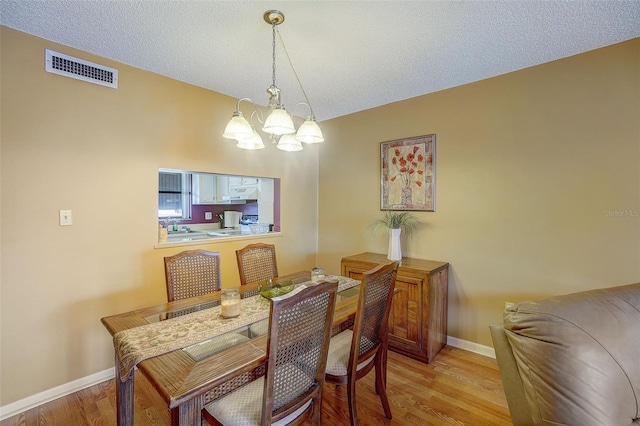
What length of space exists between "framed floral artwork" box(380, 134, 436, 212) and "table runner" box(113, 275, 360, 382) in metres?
1.97

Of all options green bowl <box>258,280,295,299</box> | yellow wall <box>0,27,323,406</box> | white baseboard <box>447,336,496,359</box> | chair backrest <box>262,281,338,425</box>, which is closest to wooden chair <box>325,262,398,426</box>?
chair backrest <box>262,281,338,425</box>

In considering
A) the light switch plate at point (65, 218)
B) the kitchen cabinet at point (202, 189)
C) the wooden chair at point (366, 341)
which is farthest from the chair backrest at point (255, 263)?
the kitchen cabinet at point (202, 189)

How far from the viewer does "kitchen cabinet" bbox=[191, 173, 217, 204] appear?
455 cm

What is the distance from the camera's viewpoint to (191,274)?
6.57 feet

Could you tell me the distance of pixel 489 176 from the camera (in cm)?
254

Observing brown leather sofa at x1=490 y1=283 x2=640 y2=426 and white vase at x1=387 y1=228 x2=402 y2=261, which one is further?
white vase at x1=387 y1=228 x2=402 y2=261

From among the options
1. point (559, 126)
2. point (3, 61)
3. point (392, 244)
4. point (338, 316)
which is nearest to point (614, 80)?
point (559, 126)

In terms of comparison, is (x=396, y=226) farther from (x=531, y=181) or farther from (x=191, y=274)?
(x=191, y=274)

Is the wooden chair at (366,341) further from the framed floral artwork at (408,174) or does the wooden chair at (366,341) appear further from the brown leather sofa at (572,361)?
the framed floral artwork at (408,174)

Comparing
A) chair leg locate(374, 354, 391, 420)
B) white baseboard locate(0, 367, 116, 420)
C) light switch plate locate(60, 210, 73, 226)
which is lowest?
white baseboard locate(0, 367, 116, 420)

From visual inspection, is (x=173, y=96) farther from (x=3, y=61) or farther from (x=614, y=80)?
(x=614, y=80)

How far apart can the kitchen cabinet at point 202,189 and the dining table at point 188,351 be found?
3.08m

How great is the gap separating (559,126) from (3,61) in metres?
4.00

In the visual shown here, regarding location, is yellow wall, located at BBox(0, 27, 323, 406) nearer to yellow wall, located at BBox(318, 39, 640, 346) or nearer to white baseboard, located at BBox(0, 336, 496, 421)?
white baseboard, located at BBox(0, 336, 496, 421)
